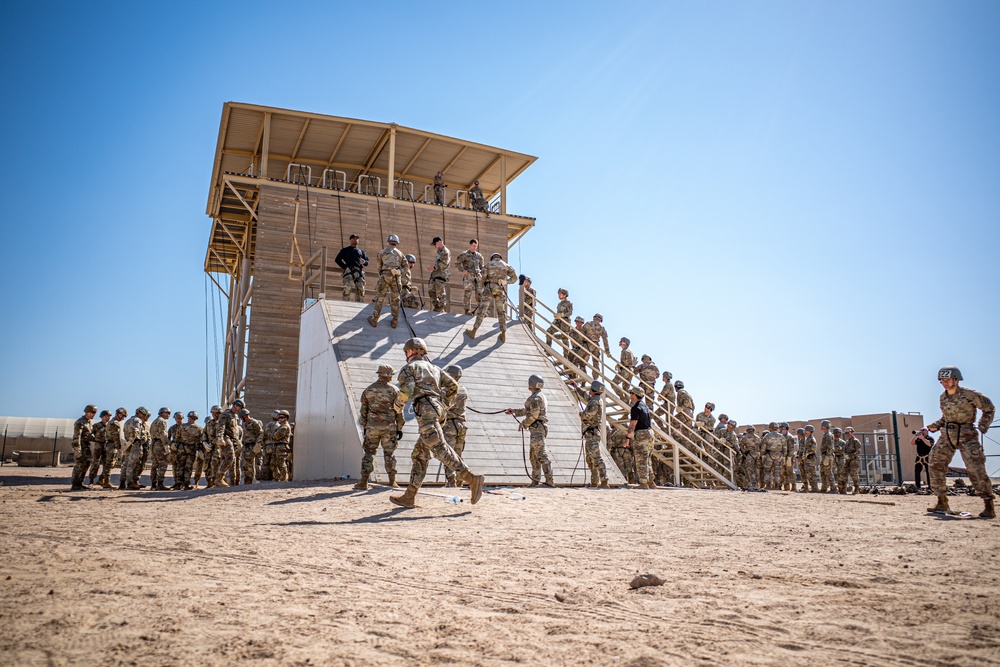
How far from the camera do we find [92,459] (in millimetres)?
14672

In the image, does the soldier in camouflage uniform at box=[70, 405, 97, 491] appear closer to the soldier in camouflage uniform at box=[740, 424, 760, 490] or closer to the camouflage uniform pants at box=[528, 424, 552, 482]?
the camouflage uniform pants at box=[528, 424, 552, 482]

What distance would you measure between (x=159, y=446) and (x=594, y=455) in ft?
29.3

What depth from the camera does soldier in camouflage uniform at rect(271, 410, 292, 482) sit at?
16125 mm

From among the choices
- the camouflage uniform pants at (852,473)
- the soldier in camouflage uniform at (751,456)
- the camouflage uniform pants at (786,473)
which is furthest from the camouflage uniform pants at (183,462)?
the camouflage uniform pants at (852,473)

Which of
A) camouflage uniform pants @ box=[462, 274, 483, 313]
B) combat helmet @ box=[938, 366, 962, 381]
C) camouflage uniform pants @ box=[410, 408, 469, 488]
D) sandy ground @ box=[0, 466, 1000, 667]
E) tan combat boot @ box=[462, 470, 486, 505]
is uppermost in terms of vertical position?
camouflage uniform pants @ box=[462, 274, 483, 313]

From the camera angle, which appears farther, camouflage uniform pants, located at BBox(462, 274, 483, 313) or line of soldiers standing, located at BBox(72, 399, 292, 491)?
camouflage uniform pants, located at BBox(462, 274, 483, 313)

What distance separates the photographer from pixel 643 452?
45.4ft

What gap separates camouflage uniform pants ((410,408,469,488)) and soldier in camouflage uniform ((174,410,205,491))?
342 inches

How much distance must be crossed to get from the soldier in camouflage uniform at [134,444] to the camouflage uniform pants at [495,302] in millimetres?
7324

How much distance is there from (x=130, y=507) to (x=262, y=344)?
1299 cm

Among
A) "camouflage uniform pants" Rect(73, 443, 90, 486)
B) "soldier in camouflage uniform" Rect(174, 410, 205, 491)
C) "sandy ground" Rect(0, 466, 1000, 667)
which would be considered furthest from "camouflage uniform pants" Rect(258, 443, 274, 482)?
"sandy ground" Rect(0, 466, 1000, 667)

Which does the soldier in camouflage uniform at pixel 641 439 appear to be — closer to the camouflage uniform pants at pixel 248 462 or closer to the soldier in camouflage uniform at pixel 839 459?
the soldier in camouflage uniform at pixel 839 459

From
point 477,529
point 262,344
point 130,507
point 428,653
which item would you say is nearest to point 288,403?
point 262,344

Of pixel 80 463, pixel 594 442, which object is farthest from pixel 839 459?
pixel 80 463
